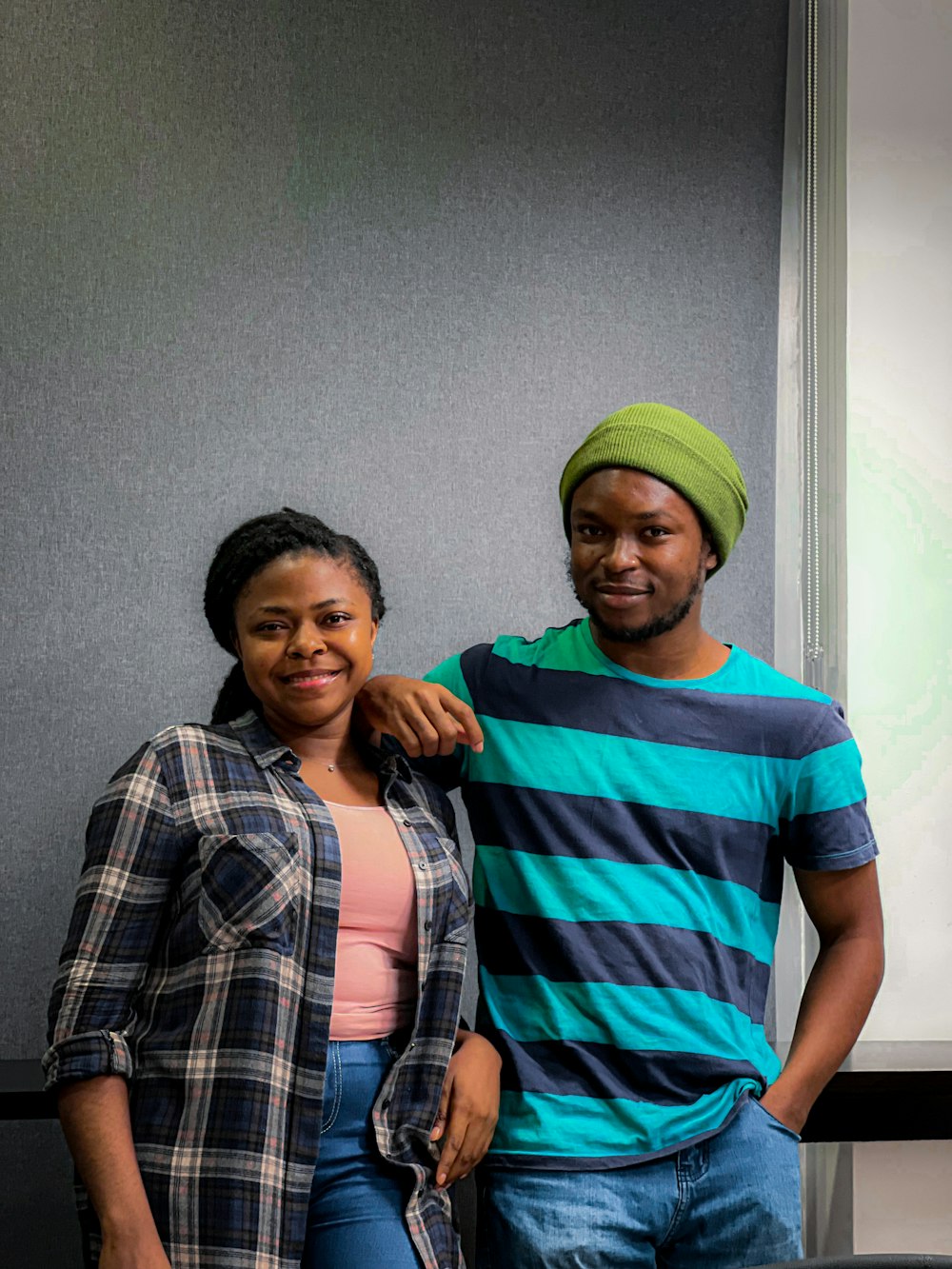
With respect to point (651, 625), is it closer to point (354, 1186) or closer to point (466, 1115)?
point (466, 1115)

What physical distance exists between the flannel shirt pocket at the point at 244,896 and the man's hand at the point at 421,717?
255mm

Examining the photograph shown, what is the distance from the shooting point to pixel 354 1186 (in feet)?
4.42

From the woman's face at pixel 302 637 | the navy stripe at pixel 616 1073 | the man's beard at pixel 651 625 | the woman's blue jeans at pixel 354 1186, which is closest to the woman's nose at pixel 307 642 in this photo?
the woman's face at pixel 302 637

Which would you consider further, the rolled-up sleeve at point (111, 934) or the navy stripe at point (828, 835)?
the navy stripe at point (828, 835)

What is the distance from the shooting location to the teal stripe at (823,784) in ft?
5.17

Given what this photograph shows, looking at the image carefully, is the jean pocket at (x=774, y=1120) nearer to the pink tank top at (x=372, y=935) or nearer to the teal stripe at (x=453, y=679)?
the pink tank top at (x=372, y=935)

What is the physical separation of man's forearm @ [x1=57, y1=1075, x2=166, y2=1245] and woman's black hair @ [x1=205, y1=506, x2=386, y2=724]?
1.57ft

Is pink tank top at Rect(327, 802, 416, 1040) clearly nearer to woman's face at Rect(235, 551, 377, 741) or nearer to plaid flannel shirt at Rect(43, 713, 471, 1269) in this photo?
plaid flannel shirt at Rect(43, 713, 471, 1269)

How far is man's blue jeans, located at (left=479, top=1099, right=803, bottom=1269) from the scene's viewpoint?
55.0 inches

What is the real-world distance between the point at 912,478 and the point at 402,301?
96cm

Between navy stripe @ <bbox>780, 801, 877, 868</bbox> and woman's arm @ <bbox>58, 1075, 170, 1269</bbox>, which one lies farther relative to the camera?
navy stripe @ <bbox>780, 801, 877, 868</bbox>

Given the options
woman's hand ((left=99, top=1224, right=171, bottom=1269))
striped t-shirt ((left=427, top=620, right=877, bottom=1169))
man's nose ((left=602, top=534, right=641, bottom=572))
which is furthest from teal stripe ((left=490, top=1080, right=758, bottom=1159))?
man's nose ((left=602, top=534, right=641, bottom=572))

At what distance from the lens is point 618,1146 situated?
4.67 feet

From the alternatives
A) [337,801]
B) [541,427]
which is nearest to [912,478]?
[541,427]
